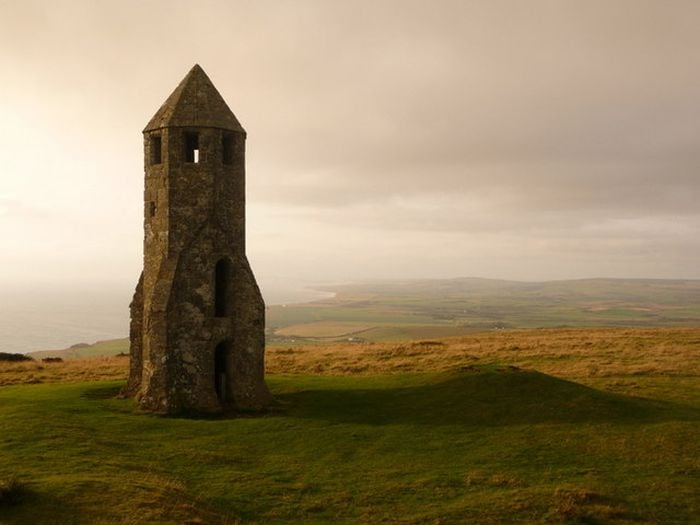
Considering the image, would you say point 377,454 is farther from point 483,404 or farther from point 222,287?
point 222,287

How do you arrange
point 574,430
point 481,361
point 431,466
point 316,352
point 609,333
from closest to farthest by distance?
point 431,466
point 574,430
point 481,361
point 316,352
point 609,333

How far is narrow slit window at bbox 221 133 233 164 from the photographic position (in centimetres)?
2700

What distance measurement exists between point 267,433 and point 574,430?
33.3 feet

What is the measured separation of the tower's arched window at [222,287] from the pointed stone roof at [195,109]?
5.76 meters

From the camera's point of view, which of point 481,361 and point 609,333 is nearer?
point 481,361

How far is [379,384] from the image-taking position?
94.9ft

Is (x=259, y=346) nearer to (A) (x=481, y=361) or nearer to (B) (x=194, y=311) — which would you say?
(B) (x=194, y=311)

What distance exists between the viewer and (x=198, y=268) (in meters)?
26.1

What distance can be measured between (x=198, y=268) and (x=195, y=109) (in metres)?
6.69

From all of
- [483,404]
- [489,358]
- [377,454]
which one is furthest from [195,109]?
[489,358]

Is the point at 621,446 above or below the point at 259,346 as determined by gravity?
below

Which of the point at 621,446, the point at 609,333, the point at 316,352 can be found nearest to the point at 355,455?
the point at 621,446

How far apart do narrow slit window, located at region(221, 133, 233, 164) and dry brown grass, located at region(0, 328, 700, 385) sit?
49.4ft

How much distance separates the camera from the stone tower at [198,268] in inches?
993
